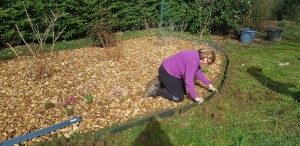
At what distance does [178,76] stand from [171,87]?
23cm

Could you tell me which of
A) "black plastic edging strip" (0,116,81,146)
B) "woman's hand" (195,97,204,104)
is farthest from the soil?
"woman's hand" (195,97,204,104)

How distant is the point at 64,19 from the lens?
27.5 feet

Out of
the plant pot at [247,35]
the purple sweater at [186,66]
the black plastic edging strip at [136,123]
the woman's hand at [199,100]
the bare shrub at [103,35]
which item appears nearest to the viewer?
the black plastic edging strip at [136,123]

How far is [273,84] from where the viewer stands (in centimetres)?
547

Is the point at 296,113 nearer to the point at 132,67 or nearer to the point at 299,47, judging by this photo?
the point at 132,67

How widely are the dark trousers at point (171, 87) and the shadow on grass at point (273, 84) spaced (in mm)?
1997

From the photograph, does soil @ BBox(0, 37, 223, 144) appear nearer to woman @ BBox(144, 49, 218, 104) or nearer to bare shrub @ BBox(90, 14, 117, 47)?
woman @ BBox(144, 49, 218, 104)

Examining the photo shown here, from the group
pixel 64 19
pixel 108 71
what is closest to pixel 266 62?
pixel 108 71

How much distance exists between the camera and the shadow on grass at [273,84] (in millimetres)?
5039

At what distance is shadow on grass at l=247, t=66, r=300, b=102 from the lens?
5.04m

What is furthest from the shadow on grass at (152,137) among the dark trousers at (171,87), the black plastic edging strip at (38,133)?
the black plastic edging strip at (38,133)

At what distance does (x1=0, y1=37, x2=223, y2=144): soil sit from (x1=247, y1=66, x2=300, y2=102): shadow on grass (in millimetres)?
818

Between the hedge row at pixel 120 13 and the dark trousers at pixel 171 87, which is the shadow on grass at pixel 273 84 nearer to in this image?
the dark trousers at pixel 171 87

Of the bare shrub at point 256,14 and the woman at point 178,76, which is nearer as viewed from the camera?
the woman at point 178,76
